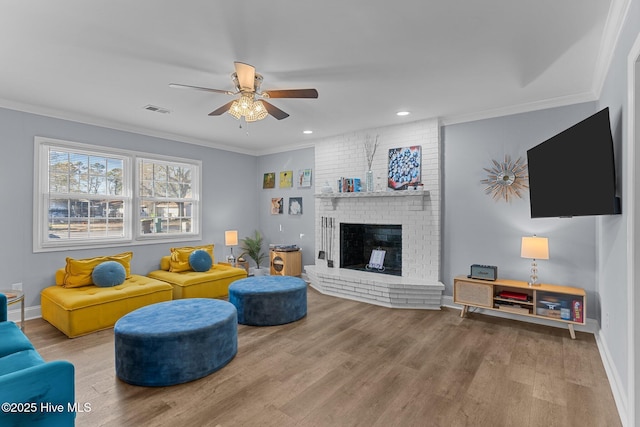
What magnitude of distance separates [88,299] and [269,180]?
3838mm

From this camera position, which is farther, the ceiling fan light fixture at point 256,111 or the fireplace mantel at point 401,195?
the fireplace mantel at point 401,195

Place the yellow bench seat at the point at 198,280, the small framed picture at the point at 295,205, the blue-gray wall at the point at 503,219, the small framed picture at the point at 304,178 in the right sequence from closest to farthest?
the blue-gray wall at the point at 503,219 → the yellow bench seat at the point at 198,280 → the small framed picture at the point at 304,178 → the small framed picture at the point at 295,205

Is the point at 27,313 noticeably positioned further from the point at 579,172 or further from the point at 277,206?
the point at 579,172

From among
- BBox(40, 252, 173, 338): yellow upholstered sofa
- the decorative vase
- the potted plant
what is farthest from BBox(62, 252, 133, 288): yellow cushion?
the decorative vase

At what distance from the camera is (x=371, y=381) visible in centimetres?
248

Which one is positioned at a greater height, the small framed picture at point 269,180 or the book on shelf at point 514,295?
the small framed picture at point 269,180

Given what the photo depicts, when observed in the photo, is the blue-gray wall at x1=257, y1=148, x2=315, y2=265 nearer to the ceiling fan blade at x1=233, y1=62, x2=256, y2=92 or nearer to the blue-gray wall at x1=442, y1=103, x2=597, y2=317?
the blue-gray wall at x1=442, y1=103, x2=597, y2=317

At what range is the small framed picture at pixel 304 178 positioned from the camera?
19.7 ft

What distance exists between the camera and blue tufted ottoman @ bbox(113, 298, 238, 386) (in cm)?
240

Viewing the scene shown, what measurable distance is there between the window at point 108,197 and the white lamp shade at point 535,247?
16.3 feet

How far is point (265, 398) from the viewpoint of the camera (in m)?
2.24

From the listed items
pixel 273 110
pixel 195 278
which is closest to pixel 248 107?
pixel 273 110

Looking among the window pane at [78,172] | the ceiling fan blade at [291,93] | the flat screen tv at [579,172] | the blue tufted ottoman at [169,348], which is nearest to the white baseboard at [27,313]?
the window pane at [78,172]

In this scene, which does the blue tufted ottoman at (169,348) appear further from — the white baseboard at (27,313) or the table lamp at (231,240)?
the table lamp at (231,240)
